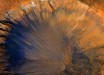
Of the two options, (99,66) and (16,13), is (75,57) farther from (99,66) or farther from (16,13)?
(16,13)

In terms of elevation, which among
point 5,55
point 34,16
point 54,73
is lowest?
point 54,73

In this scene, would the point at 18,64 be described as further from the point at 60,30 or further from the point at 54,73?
the point at 60,30

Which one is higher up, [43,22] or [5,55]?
[43,22]

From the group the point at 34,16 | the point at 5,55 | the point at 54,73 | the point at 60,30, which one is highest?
the point at 34,16

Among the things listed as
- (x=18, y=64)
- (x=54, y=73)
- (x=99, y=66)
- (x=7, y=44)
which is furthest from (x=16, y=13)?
(x=99, y=66)

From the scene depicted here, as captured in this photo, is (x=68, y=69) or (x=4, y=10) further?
(x=4, y=10)

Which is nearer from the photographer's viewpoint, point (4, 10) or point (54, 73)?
point (54, 73)

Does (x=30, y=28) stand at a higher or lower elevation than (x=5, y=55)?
higher

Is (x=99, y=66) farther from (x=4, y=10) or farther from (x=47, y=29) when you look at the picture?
(x=4, y=10)

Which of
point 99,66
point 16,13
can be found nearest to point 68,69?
point 99,66
